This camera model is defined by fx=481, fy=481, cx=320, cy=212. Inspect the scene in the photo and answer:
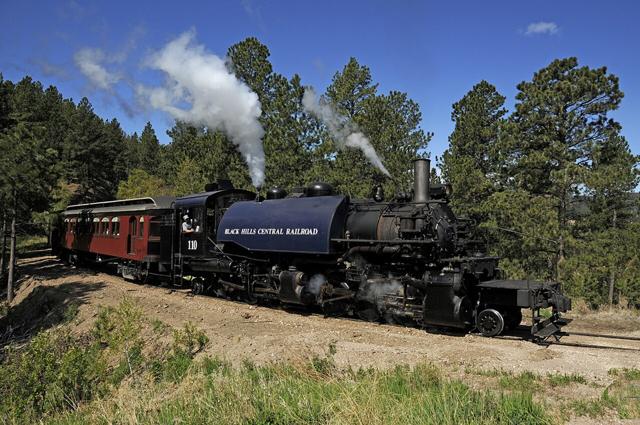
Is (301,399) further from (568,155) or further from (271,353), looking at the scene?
(568,155)

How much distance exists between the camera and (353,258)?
1159cm

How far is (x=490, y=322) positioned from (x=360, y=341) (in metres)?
2.68

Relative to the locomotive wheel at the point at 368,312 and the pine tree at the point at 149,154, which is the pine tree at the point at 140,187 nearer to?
the locomotive wheel at the point at 368,312

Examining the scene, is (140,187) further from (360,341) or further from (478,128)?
(360,341)

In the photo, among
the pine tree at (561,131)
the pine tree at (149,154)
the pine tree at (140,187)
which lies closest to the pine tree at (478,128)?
the pine tree at (561,131)

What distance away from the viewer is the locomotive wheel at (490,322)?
377 inches

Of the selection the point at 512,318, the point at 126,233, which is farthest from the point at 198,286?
the point at 512,318

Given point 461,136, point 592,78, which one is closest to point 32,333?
point 592,78

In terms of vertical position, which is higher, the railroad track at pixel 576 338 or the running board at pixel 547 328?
the running board at pixel 547 328

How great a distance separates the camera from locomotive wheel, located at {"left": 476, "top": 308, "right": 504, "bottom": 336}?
959cm

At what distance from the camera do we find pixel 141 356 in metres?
10.3

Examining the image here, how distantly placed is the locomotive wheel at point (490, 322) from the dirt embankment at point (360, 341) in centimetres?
26

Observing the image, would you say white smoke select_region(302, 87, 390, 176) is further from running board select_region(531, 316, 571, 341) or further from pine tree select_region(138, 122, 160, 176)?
pine tree select_region(138, 122, 160, 176)

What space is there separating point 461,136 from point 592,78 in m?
10.5
